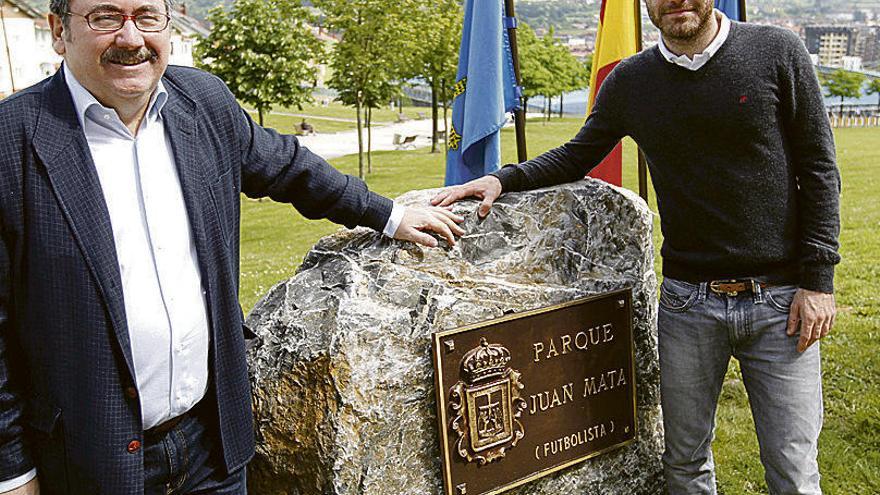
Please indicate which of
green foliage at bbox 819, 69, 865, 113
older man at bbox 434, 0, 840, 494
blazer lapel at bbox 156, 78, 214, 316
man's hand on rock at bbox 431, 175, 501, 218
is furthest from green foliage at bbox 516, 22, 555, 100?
green foliage at bbox 819, 69, 865, 113

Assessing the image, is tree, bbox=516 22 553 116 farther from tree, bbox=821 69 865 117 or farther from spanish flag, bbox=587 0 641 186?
tree, bbox=821 69 865 117

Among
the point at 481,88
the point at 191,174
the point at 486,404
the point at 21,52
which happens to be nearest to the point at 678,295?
the point at 486,404

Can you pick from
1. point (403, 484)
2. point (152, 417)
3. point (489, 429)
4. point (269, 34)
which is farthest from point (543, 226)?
point (269, 34)

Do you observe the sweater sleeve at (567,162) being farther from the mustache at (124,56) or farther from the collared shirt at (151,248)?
the mustache at (124,56)

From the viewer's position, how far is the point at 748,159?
311cm

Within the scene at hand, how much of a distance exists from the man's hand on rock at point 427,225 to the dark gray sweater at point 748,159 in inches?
34.3

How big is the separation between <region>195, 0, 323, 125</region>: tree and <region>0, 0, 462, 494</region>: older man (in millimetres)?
15708

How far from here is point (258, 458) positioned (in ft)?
10.9

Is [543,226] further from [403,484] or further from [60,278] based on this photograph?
[60,278]

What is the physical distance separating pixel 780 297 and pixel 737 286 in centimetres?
17

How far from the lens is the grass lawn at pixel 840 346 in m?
4.59

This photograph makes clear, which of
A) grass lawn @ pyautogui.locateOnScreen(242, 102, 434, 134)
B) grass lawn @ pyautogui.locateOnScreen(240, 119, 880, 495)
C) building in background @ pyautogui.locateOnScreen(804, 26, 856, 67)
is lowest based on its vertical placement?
grass lawn @ pyautogui.locateOnScreen(242, 102, 434, 134)

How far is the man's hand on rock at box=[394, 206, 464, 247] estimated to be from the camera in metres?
3.40

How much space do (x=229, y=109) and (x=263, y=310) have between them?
931mm
